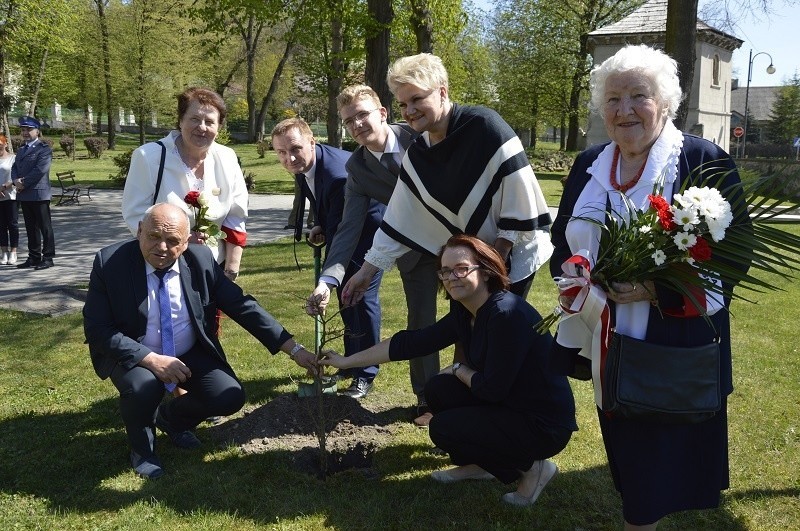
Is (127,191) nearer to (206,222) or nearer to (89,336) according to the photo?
(206,222)

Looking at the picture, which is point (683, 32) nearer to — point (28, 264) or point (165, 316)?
point (165, 316)

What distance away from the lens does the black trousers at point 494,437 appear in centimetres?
361

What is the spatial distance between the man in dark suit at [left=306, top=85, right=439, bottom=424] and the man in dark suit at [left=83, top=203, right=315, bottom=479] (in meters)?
0.66

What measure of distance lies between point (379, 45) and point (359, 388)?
6942 millimetres

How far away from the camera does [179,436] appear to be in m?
4.52

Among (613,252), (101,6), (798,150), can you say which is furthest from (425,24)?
(798,150)

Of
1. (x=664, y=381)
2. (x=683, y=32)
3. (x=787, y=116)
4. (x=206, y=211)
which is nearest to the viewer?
(x=664, y=381)

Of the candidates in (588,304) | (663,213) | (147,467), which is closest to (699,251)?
(663,213)

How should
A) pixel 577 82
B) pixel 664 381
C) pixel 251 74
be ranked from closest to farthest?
pixel 664 381 < pixel 251 74 < pixel 577 82

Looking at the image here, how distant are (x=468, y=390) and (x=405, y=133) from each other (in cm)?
165

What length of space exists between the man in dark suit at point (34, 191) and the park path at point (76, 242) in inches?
11.0

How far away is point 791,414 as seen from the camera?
4.98m

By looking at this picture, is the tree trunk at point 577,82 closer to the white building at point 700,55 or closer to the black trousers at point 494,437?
the white building at point 700,55

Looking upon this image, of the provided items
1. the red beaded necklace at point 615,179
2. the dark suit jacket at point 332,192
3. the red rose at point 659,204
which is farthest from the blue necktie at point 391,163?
the red rose at point 659,204
